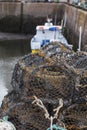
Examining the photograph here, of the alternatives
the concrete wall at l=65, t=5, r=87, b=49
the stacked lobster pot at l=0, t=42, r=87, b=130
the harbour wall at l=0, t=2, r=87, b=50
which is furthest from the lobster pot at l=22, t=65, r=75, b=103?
the harbour wall at l=0, t=2, r=87, b=50

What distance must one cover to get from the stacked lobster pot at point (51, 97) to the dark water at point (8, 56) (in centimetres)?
420

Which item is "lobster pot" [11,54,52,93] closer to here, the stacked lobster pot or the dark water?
the stacked lobster pot

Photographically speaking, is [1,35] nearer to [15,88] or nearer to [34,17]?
[34,17]

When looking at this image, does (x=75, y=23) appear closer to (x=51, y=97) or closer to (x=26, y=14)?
(x=26, y=14)

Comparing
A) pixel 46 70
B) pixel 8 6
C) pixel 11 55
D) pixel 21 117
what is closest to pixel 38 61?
pixel 46 70

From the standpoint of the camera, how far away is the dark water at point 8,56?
401 inches

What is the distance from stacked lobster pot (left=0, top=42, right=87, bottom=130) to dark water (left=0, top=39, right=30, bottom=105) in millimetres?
4199

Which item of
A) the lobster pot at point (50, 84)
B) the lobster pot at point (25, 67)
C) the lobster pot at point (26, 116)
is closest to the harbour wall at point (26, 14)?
the lobster pot at point (25, 67)

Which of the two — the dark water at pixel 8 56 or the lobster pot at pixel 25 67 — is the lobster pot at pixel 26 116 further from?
the dark water at pixel 8 56

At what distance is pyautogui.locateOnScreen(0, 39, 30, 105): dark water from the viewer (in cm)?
1020

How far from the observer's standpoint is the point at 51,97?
417 cm

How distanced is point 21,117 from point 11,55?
12.0 meters

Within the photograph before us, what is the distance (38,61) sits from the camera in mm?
4750

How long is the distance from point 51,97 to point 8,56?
1159 centimetres
